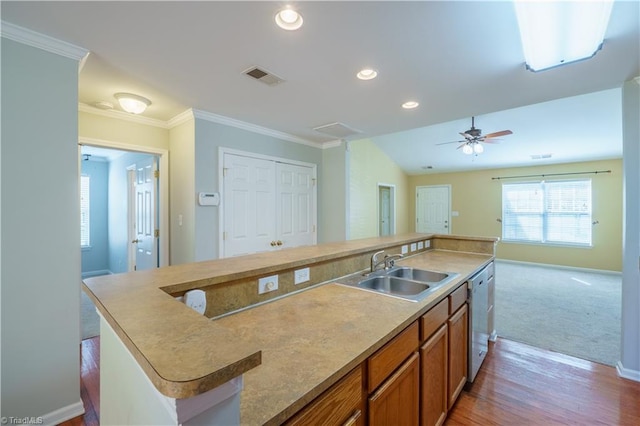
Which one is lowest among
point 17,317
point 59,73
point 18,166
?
point 17,317

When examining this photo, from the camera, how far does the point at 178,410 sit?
0.51 meters

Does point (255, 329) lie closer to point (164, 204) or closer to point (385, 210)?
point (164, 204)

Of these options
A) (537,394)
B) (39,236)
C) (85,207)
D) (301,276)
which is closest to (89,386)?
(39,236)

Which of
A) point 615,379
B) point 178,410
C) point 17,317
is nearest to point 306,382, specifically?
point 178,410

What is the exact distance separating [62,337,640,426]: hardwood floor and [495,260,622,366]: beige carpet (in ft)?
1.22

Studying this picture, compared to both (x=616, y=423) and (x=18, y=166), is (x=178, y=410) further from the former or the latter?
(x=616, y=423)

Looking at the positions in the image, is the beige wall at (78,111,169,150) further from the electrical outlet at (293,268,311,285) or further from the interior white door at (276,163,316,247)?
the electrical outlet at (293,268,311,285)

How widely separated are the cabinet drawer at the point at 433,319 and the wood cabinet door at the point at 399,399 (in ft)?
0.42

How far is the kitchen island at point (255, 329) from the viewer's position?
0.57 meters

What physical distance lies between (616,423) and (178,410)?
108 inches

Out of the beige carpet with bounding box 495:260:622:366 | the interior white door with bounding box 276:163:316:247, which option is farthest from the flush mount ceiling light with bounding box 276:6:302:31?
the beige carpet with bounding box 495:260:622:366

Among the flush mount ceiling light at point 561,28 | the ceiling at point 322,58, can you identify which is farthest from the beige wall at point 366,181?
the flush mount ceiling light at point 561,28

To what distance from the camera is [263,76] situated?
2.29 meters

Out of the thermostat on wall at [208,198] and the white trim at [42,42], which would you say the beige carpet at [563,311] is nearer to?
the thermostat on wall at [208,198]
